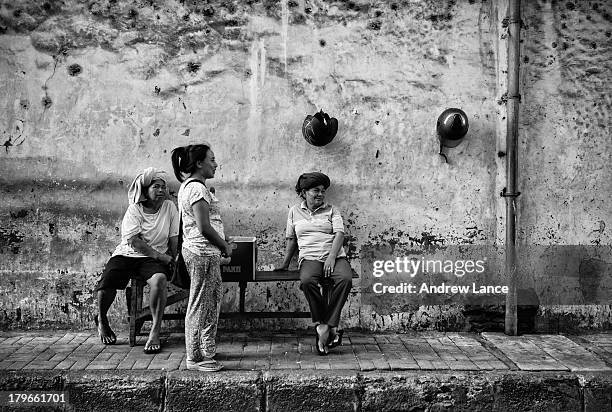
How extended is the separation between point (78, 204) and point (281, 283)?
6.90 feet

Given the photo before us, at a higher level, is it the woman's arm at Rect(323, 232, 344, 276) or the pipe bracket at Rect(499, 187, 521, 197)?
the pipe bracket at Rect(499, 187, 521, 197)

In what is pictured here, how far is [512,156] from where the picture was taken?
611 cm

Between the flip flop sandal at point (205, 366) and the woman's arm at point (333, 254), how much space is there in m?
1.31

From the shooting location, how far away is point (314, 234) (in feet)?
19.0

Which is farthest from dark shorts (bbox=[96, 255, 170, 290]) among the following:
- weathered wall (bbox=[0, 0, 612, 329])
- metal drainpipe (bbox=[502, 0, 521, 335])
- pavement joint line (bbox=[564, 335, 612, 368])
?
pavement joint line (bbox=[564, 335, 612, 368])

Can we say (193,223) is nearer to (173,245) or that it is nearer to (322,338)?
(173,245)

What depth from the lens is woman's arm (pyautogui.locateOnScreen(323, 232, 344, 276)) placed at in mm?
5531

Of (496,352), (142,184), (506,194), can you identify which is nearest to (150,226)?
(142,184)

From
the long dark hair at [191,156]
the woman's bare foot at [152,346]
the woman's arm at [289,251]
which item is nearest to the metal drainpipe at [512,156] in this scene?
the woman's arm at [289,251]

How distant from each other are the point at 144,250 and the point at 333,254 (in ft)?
5.39

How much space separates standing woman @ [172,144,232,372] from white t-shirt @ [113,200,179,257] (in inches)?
35.6

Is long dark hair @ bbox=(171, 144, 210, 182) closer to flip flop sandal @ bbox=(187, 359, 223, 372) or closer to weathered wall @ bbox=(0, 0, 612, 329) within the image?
weathered wall @ bbox=(0, 0, 612, 329)

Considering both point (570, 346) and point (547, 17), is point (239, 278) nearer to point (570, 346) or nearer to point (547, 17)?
point (570, 346)

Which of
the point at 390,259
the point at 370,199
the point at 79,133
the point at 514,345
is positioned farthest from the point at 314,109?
the point at 514,345
